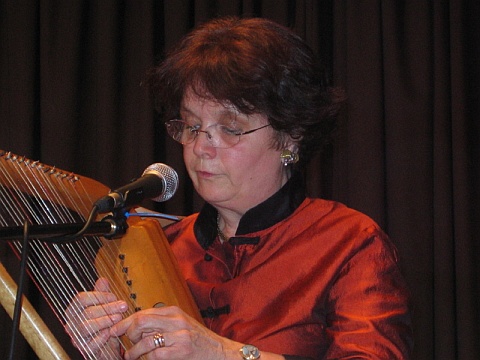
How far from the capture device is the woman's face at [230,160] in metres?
1.52

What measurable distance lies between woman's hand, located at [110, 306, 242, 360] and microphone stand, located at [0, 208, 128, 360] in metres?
0.16

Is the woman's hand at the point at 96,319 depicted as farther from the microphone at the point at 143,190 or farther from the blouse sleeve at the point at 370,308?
the blouse sleeve at the point at 370,308

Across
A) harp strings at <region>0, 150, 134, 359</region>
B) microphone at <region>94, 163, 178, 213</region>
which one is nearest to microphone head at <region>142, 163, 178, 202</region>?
microphone at <region>94, 163, 178, 213</region>

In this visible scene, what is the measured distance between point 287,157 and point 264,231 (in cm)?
17

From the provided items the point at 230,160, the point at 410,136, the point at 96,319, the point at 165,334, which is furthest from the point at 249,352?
the point at 410,136

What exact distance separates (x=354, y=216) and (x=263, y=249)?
0.20 m

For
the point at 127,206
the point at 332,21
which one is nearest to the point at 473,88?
the point at 332,21

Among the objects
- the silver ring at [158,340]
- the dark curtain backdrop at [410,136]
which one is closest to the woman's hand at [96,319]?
the silver ring at [158,340]

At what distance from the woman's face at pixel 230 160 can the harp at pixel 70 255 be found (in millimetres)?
201

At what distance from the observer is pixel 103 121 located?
274cm

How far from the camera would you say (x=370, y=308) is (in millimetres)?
1374

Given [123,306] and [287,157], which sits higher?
[287,157]

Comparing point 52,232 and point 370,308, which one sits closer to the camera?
point 52,232

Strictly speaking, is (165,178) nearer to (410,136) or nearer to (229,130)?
(229,130)
